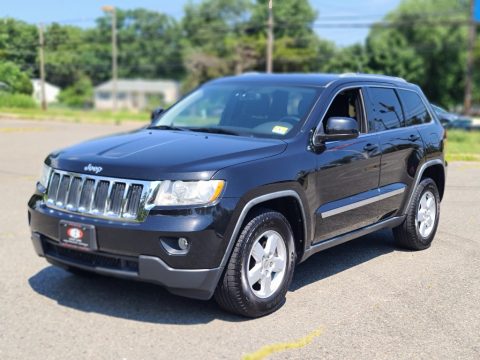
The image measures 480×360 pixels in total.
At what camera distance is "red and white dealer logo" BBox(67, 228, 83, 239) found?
4371 mm

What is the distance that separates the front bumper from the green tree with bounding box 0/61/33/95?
6.96 metres

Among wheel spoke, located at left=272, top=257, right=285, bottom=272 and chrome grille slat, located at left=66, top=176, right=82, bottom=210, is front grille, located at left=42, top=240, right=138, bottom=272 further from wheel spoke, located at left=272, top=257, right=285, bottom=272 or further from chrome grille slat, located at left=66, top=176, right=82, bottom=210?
wheel spoke, located at left=272, top=257, right=285, bottom=272

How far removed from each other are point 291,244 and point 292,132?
3.05ft

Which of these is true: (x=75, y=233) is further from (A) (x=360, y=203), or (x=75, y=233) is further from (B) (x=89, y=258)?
(A) (x=360, y=203)

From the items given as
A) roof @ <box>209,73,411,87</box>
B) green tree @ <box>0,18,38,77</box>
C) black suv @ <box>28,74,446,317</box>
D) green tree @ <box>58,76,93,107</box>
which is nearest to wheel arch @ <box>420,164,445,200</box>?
black suv @ <box>28,74,446,317</box>

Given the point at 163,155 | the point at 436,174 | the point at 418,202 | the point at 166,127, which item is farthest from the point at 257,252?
the point at 436,174

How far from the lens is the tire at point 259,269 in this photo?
440cm

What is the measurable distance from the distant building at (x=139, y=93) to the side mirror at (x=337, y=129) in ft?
285

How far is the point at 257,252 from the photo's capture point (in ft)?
15.0

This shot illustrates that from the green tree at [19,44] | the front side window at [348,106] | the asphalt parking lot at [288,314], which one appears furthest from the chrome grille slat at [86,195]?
the green tree at [19,44]

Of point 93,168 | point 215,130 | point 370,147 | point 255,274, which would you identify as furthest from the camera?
point 370,147

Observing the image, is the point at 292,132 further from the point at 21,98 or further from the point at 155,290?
the point at 21,98


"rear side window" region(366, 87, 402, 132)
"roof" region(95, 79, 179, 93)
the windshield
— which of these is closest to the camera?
the windshield

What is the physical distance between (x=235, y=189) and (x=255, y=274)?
2.25 ft
